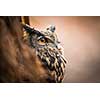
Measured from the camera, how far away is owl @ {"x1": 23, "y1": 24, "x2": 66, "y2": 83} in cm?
193

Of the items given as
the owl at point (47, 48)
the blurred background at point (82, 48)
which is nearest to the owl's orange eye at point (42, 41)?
the owl at point (47, 48)

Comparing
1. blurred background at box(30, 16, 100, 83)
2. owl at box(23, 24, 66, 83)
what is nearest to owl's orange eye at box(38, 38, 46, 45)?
owl at box(23, 24, 66, 83)

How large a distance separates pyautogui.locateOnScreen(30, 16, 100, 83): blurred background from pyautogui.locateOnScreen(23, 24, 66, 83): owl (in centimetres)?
8

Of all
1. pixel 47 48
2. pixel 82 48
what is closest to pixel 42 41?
pixel 47 48

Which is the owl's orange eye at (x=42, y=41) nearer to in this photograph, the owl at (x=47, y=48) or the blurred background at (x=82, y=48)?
the owl at (x=47, y=48)

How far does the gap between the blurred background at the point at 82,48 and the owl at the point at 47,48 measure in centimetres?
8

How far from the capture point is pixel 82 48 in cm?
191

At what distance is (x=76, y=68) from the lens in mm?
1904

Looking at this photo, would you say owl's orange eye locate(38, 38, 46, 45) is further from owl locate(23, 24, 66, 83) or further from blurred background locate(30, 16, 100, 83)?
blurred background locate(30, 16, 100, 83)

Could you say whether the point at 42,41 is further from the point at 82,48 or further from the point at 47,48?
the point at 82,48

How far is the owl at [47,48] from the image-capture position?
1.93 meters

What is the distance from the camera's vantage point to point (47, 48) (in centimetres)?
194

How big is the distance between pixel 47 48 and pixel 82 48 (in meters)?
0.33
